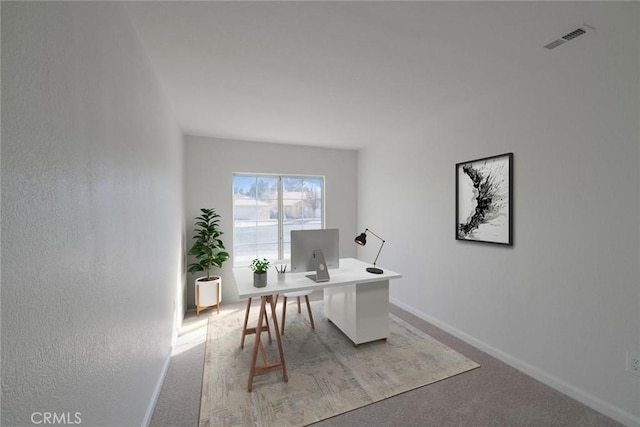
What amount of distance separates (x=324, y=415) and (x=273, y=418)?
36 cm

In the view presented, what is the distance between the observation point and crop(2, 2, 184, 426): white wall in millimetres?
678

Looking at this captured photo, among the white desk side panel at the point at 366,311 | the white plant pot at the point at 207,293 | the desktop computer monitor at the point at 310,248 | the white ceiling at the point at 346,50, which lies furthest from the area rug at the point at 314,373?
the white ceiling at the point at 346,50

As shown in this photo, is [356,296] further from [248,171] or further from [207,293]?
[248,171]

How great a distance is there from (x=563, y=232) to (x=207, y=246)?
155 inches

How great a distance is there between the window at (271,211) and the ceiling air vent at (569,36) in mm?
3565

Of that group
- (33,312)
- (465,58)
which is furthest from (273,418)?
(465,58)

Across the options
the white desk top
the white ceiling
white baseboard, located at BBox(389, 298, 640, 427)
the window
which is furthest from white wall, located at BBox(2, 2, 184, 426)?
white baseboard, located at BBox(389, 298, 640, 427)

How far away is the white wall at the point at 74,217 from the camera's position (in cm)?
68

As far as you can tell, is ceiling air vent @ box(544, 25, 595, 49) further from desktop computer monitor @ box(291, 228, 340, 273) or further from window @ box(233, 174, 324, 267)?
window @ box(233, 174, 324, 267)

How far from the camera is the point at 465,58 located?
2082 mm

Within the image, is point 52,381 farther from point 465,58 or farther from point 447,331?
point 447,331

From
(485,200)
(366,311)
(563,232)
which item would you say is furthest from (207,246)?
(563,232)

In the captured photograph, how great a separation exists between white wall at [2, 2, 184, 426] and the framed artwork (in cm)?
302

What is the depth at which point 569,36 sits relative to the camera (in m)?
1.82
